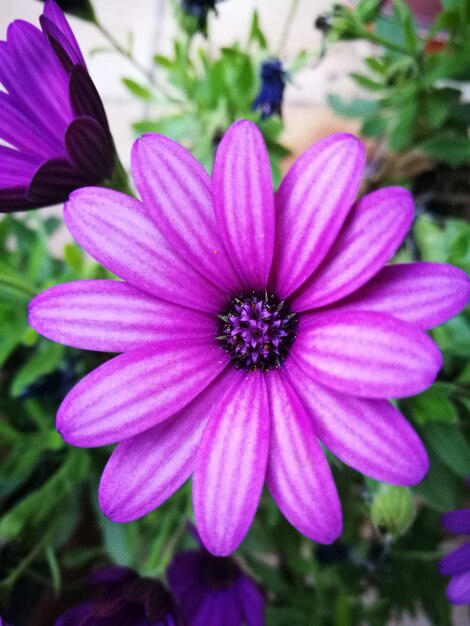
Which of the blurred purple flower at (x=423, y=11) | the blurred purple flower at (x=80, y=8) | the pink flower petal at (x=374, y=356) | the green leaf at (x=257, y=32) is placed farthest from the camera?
the blurred purple flower at (x=423, y=11)


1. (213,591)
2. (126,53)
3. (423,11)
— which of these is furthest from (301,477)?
(423,11)

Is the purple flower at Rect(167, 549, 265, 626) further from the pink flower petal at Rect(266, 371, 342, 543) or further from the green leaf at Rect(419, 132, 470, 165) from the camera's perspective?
the green leaf at Rect(419, 132, 470, 165)

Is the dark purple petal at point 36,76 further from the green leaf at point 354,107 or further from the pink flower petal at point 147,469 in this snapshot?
the green leaf at point 354,107

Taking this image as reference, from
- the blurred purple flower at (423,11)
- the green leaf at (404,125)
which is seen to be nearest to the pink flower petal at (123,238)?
the green leaf at (404,125)

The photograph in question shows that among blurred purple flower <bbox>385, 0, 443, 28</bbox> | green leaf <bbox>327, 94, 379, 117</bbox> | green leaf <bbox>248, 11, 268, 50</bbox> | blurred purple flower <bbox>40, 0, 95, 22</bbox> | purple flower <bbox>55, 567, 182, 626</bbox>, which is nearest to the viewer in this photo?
purple flower <bbox>55, 567, 182, 626</bbox>

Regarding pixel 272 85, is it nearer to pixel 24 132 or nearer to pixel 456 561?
pixel 24 132

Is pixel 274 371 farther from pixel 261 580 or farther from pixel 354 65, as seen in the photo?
pixel 354 65

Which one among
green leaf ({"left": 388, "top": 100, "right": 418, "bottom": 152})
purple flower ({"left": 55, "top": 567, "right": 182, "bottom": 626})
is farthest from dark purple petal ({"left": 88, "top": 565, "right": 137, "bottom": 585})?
green leaf ({"left": 388, "top": 100, "right": 418, "bottom": 152})
